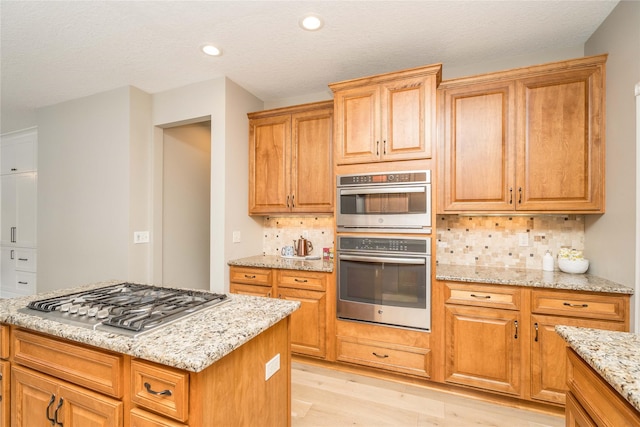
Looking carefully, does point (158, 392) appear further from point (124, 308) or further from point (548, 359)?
point (548, 359)

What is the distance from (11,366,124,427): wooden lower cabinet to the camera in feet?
3.62

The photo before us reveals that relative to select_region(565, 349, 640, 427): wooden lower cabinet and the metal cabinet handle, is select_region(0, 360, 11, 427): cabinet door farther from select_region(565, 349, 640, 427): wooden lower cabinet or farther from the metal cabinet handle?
select_region(565, 349, 640, 427): wooden lower cabinet

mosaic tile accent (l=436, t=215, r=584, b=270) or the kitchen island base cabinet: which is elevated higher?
mosaic tile accent (l=436, t=215, r=584, b=270)

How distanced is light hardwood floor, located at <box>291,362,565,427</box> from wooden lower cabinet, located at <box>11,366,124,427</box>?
1.21 m

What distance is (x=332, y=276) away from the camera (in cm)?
257

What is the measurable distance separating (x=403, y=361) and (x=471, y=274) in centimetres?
88

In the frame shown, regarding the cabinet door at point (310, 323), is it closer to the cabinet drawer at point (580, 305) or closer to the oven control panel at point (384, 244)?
the oven control panel at point (384, 244)

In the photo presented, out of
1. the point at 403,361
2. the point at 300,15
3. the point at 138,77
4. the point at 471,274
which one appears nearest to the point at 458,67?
the point at 300,15

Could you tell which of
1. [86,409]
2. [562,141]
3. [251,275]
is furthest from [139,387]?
[562,141]

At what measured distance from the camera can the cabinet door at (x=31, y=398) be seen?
1250 millimetres

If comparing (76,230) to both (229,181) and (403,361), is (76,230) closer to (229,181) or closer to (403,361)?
(229,181)

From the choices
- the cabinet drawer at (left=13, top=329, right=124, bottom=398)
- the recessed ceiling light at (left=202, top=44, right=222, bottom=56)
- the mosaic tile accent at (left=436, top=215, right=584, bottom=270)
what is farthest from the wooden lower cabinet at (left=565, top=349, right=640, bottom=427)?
the recessed ceiling light at (left=202, top=44, right=222, bottom=56)

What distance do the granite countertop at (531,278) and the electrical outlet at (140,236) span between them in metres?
2.97

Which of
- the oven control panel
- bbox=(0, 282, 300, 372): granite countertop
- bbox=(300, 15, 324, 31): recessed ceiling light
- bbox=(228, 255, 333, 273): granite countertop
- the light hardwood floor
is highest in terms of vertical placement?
bbox=(300, 15, 324, 31): recessed ceiling light
